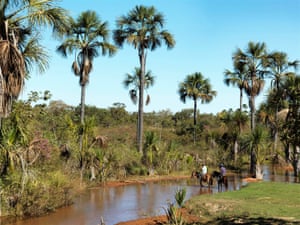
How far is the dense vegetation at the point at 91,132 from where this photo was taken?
34.1 ft

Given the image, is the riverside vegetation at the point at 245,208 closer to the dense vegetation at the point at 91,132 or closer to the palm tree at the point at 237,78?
the dense vegetation at the point at 91,132

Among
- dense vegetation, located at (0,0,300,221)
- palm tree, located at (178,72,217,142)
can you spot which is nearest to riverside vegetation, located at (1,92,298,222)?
Result: dense vegetation, located at (0,0,300,221)

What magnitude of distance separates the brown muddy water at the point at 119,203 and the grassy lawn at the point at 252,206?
1.68m

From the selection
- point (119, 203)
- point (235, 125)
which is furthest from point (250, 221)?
point (235, 125)

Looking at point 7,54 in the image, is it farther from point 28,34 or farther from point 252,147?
point 252,147

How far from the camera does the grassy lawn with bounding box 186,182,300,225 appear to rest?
12.9 meters

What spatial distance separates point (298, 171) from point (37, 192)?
62.1 ft

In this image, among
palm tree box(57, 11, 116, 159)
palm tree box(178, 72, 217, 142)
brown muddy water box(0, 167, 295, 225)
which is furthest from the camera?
palm tree box(178, 72, 217, 142)

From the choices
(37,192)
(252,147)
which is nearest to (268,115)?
(252,147)

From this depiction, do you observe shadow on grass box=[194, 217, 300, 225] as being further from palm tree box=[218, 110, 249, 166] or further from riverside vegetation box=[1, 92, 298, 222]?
palm tree box=[218, 110, 249, 166]

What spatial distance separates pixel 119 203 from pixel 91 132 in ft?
20.4

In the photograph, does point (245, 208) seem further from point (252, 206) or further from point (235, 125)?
point (235, 125)

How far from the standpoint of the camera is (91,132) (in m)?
23.9

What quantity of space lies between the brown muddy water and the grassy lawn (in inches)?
66.2
